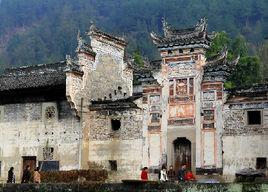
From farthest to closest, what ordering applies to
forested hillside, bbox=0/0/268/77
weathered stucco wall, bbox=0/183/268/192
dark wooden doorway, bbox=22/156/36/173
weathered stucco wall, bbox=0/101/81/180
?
forested hillside, bbox=0/0/268/77 < dark wooden doorway, bbox=22/156/36/173 < weathered stucco wall, bbox=0/101/81/180 < weathered stucco wall, bbox=0/183/268/192

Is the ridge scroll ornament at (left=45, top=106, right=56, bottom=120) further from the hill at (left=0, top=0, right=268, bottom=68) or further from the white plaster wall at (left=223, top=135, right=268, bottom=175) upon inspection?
the hill at (left=0, top=0, right=268, bottom=68)

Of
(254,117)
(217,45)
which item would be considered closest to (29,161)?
(254,117)

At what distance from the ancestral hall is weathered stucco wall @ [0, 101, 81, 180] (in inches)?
2.3

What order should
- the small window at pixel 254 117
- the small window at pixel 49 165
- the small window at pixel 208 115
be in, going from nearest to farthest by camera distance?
the small window at pixel 254 117 → the small window at pixel 208 115 → the small window at pixel 49 165

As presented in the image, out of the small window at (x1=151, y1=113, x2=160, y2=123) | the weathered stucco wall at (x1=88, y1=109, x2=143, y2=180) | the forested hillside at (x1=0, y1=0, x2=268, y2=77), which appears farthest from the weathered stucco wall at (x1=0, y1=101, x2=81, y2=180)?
the forested hillside at (x1=0, y1=0, x2=268, y2=77)

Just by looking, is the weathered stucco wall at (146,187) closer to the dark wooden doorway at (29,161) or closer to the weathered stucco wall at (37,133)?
the weathered stucco wall at (37,133)

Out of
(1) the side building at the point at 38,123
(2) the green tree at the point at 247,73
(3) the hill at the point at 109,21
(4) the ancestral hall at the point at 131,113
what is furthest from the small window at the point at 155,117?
(3) the hill at the point at 109,21

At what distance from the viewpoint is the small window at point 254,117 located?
94.0ft

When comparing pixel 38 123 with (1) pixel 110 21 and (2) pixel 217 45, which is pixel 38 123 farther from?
(1) pixel 110 21

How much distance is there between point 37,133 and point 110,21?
133084mm

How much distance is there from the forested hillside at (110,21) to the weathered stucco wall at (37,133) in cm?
7730

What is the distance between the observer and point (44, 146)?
111ft

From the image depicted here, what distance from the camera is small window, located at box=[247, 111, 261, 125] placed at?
28.6 meters

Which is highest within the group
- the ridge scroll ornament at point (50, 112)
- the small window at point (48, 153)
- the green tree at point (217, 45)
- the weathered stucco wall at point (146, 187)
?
the green tree at point (217, 45)
